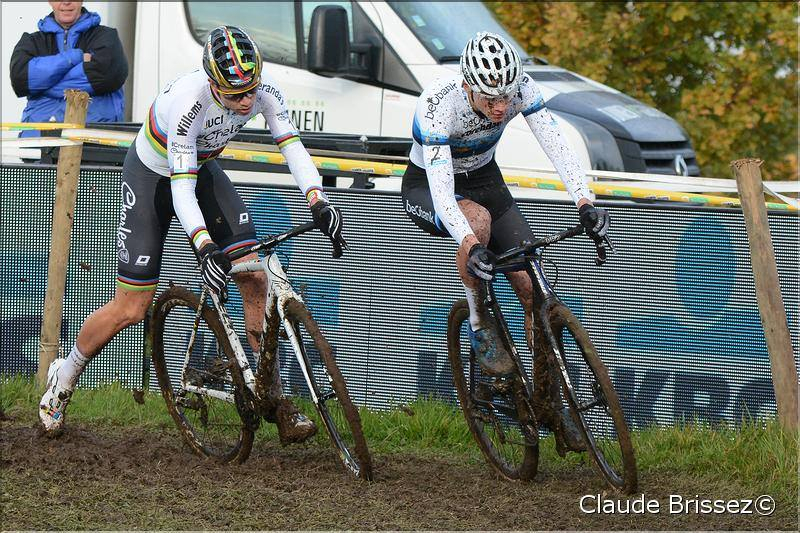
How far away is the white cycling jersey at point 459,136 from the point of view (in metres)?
6.03

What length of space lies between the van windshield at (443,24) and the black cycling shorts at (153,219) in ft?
14.0

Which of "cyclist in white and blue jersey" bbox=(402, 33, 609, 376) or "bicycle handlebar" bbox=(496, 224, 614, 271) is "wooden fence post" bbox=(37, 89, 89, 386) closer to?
"cyclist in white and blue jersey" bbox=(402, 33, 609, 376)

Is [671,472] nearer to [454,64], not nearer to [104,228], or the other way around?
[104,228]

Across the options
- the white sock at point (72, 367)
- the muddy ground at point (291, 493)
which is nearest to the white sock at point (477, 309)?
the muddy ground at point (291, 493)

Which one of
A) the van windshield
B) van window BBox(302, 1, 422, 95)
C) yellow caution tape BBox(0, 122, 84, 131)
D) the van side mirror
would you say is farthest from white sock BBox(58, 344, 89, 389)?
the van windshield

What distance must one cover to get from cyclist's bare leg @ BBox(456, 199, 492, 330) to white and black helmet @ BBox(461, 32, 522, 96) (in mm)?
687

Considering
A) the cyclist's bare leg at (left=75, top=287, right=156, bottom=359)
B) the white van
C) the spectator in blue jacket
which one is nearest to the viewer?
the cyclist's bare leg at (left=75, top=287, right=156, bottom=359)

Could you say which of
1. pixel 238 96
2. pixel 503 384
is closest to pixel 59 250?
pixel 238 96

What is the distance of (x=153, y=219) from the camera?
670 cm

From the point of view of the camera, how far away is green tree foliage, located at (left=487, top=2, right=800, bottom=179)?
14008 millimetres

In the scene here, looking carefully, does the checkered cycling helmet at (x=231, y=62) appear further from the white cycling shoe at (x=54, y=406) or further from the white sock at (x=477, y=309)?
the white cycling shoe at (x=54, y=406)

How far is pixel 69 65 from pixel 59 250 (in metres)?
2.54

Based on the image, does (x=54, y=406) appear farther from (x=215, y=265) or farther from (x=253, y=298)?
(x=215, y=265)

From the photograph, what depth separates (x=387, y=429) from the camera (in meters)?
7.39
